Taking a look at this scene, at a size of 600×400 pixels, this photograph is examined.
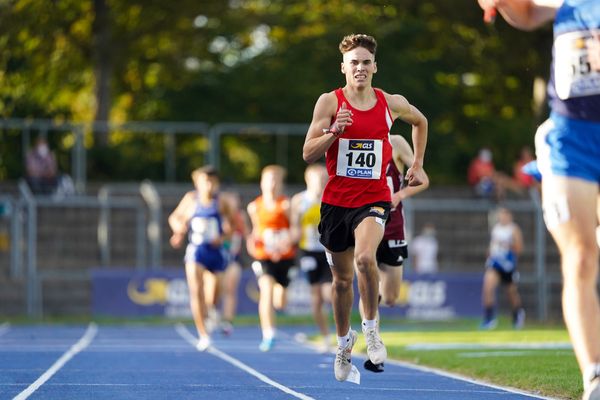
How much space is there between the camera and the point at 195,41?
41656mm

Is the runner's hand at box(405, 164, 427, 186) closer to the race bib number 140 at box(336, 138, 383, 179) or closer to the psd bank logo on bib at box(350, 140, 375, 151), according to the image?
the race bib number 140 at box(336, 138, 383, 179)

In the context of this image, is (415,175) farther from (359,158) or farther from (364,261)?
(364,261)

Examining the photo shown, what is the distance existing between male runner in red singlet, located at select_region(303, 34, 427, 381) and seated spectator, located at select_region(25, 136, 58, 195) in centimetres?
1950

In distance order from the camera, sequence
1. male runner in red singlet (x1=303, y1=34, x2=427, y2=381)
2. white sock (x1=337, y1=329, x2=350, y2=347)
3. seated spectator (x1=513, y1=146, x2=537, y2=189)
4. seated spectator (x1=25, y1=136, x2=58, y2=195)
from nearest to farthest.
→ male runner in red singlet (x1=303, y1=34, x2=427, y2=381)
white sock (x1=337, y1=329, x2=350, y2=347)
seated spectator (x1=25, y1=136, x2=58, y2=195)
seated spectator (x1=513, y1=146, x2=537, y2=189)

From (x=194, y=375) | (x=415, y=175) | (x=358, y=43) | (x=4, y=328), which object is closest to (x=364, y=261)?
(x=415, y=175)

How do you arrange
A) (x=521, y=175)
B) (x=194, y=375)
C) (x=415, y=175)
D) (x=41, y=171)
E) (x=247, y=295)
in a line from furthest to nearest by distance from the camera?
(x=521, y=175)
(x=41, y=171)
(x=247, y=295)
(x=194, y=375)
(x=415, y=175)

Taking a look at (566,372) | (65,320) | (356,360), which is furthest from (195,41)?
(566,372)

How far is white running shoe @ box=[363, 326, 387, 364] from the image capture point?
10930 millimetres

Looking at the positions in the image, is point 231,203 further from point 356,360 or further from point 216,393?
point 216,393

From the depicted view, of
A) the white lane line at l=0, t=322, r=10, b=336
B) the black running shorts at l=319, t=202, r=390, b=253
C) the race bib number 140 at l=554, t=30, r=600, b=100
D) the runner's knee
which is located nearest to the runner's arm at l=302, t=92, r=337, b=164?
the black running shorts at l=319, t=202, r=390, b=253

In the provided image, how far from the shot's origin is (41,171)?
98.8ft

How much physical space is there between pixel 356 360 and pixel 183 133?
18.1m

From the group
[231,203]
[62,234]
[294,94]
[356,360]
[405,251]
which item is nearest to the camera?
[405,251]

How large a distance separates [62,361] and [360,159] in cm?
529
